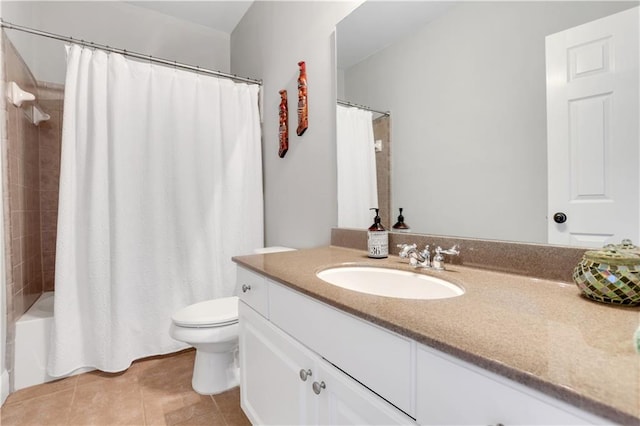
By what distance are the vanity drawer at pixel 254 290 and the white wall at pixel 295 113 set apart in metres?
0.57

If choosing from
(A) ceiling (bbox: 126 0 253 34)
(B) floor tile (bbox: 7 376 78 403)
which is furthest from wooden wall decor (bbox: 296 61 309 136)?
(B) floor tile (bbox: 7 376 78 403)

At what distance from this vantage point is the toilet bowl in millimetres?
1568

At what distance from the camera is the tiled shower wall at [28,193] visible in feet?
5.56

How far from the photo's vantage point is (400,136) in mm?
1282

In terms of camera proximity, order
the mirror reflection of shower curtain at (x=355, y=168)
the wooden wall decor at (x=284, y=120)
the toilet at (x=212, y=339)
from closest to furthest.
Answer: the mirror reflection of shower curtain at (x=355, y=168)
the toilet at (x=212, y=339)
the wooden wall decor at (x=284, y=120)

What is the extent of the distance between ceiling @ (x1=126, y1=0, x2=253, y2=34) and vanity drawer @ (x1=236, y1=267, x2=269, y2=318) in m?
2.32

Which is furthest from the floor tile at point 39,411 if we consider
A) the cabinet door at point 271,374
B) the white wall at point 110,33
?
the white wall at point 110,33

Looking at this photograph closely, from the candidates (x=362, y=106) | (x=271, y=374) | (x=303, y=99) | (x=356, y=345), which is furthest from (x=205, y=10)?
(x=356, y=345)

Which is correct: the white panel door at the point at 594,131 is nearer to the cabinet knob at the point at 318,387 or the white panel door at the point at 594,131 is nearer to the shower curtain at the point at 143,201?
the cabinet knob at the point at 318,387

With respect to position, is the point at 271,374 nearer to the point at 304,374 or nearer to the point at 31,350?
the point at 304,374

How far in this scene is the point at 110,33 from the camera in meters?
2.51

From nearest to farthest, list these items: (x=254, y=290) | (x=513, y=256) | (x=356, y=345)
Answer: (x=356, y=345), (x=513, y=256), (x=254, y=290)

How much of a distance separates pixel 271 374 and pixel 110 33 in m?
2.91

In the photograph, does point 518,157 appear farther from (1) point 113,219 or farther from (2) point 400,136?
(1) point 113,219
